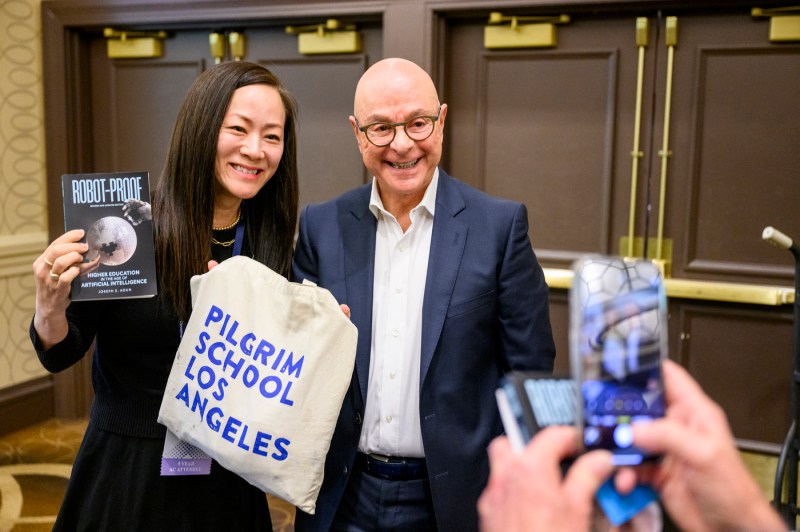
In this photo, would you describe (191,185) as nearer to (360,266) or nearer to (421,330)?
(360,266)

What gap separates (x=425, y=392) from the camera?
1.50 meters

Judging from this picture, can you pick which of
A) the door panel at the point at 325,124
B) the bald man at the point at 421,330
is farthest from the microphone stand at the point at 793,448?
the door panel at the point at 325,124

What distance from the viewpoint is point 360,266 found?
1609 millimetres

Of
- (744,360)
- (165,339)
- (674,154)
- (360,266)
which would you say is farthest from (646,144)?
(165,339)

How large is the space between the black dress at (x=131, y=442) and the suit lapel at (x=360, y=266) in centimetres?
36

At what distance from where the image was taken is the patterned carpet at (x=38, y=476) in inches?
116

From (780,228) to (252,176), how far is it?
7.49ft

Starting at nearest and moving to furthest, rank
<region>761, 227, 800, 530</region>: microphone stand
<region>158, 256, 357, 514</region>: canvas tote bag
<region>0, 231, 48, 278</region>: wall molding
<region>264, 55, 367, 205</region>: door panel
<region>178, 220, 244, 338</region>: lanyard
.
Answer: <region>158, 256, 357, 514</region>: canvas tote bag, <region>178, 220, 244, 338</region>: lanyard, <region>761, 227, 800, 530</region>: microphone stand, <region>264, 55, 367, 205</region>: door panel, <region>0, 231, 48, 278</region>: wall molding

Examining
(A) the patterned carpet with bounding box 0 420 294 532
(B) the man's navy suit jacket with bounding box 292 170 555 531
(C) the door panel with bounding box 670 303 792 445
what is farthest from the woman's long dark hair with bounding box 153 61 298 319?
(C) the door panel with bounding box 670 303 792 445

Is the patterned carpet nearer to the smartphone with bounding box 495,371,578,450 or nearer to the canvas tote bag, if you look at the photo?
the canvas tote bag

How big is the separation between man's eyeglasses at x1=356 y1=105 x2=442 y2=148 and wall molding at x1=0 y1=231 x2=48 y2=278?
2816mm

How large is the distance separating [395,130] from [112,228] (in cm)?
59

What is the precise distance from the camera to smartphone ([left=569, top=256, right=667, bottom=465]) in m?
0.55

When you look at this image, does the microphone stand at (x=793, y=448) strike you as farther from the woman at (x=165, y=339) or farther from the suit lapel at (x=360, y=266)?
the woman at (x=165, y=339)
